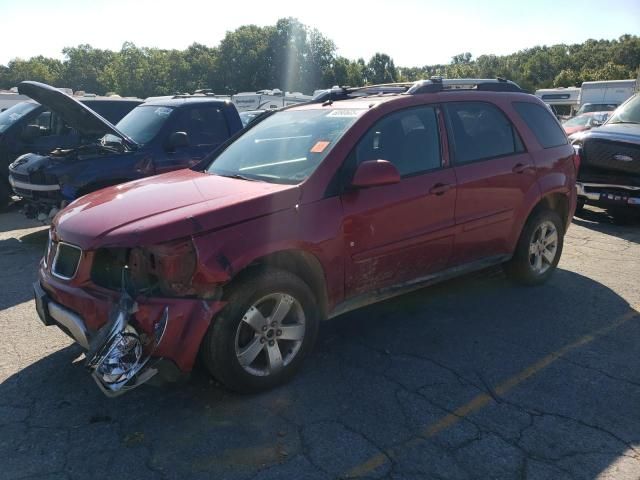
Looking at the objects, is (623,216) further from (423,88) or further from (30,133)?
(30,133)

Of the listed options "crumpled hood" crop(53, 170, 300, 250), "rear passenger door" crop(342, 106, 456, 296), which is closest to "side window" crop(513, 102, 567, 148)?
"rear passenger door" crop(342, 106, 456, 296)

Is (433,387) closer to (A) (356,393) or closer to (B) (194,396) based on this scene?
(A) (356,393)

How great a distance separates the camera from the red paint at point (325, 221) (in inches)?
119

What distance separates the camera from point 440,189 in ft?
13.7

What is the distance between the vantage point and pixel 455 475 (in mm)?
2686

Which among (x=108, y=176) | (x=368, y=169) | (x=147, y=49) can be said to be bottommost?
(x=108, y=176)

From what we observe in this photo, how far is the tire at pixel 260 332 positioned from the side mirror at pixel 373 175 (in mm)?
761

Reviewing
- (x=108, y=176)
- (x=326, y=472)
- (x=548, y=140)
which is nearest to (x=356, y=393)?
(x=326, y=472)

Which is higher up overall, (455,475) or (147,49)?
(147,49)

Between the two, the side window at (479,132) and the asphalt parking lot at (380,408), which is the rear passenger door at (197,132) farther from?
the side window at (479,132)

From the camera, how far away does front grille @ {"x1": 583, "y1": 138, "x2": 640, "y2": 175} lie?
805 centimetres

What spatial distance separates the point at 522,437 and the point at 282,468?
4.37 feet

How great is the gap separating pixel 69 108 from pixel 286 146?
3331mm

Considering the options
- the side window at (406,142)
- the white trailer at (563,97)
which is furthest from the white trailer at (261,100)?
the side window at (406,142)
